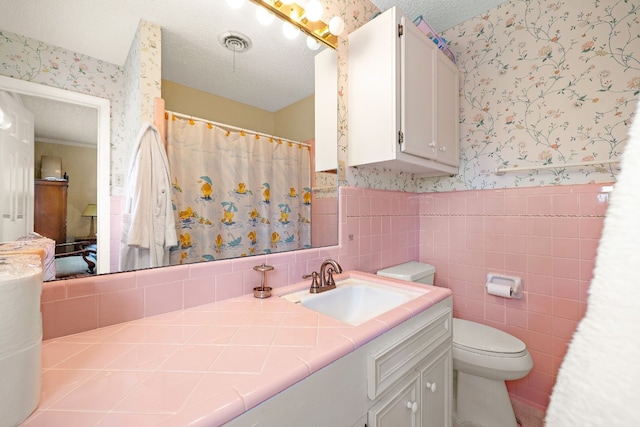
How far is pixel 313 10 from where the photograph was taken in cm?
130

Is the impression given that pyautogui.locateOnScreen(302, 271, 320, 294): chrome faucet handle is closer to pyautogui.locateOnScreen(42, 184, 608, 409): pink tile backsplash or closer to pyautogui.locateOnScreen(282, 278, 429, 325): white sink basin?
pyautogui.locateOnScreen(282, 278, 429, 325): white sink basin

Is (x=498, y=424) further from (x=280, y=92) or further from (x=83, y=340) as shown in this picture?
(x=280, y=92)

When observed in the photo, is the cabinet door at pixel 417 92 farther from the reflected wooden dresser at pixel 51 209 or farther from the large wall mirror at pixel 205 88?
the reflected wooden dresser at pixel 51 209

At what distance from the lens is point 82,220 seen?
0.80 m

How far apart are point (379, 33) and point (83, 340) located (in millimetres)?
1722

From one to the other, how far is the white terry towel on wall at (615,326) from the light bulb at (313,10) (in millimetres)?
1479

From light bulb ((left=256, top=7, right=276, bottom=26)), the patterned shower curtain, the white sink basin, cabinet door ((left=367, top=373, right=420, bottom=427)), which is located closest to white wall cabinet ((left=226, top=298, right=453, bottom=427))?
cabinet door ((left=367, top=373, right=420, bottom=427))

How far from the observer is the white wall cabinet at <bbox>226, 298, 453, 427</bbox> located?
0.59m

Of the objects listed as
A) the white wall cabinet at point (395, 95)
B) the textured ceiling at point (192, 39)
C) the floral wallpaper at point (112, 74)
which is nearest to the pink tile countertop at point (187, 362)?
the floral wallpaper at point (112, 74)

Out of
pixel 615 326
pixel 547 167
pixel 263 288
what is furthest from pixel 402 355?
pixel 547 167

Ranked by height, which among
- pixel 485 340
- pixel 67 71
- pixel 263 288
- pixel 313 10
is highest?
pixel 313 10

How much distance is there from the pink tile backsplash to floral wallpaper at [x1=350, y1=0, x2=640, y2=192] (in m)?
0.13

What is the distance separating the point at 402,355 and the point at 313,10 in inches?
59.2

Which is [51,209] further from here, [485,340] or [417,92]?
[485,340]
